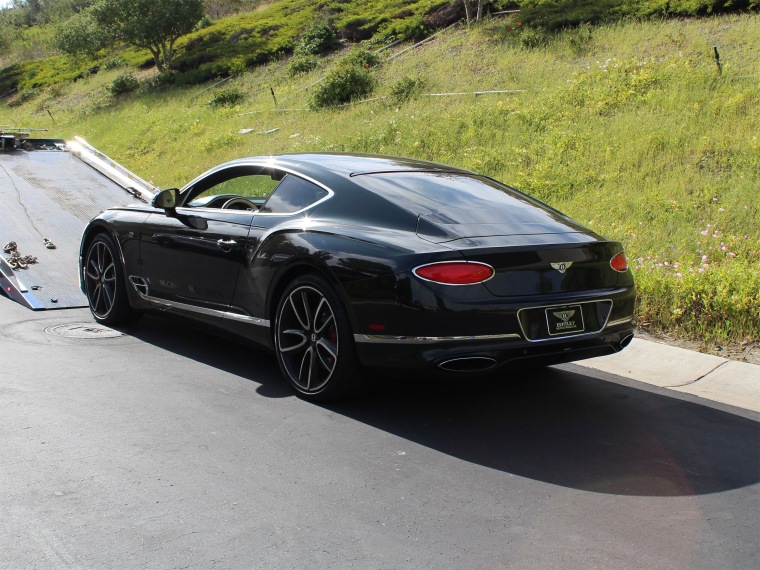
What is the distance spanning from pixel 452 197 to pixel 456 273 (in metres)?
0.99

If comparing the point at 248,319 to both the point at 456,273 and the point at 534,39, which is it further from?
the point at 534,39

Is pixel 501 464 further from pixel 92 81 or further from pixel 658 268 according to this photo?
pixel 92 81

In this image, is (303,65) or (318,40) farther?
(318,40)

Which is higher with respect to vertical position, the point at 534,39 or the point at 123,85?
the point at 123,85

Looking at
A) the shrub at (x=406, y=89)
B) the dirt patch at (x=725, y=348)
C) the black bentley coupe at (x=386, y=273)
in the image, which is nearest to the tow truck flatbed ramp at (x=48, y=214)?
the black bentley coupe at (x=386, y=273)

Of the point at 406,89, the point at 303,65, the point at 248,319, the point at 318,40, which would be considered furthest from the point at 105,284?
the point at 318,40

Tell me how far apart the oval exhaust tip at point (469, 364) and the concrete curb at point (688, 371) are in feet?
5.72

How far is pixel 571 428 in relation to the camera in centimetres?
477

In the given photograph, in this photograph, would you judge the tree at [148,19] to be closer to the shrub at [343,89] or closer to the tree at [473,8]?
the tree at [473,8]

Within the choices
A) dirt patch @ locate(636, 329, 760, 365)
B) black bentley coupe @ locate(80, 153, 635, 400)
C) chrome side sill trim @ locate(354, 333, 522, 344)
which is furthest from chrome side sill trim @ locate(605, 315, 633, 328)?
dirt patch @ locate(636, 329, 760, 365)

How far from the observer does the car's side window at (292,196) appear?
5481mm

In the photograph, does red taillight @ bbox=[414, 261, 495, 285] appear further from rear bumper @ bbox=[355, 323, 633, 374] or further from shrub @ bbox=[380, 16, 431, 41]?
shrub @ bbox=[380, 16, 431, 41]

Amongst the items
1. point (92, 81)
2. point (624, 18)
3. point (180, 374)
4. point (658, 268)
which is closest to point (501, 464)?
point (180, 374)

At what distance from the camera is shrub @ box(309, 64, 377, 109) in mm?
20891
